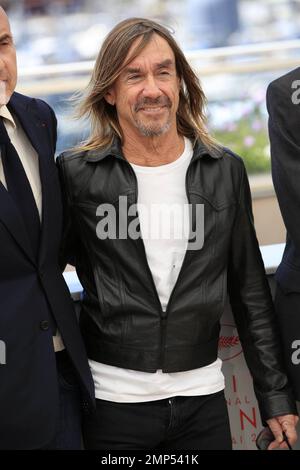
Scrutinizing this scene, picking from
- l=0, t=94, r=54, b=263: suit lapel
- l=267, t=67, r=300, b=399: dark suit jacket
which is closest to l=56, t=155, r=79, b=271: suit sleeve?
l=0, t=94, r=54, b=263: suit lapel

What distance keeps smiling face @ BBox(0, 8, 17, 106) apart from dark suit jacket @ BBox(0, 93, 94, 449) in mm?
91

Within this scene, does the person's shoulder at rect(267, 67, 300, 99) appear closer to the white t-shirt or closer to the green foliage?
the white t-shirt

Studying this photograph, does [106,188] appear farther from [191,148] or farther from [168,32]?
[168,32]

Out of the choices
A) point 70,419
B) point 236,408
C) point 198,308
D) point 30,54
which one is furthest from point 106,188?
point 30,54

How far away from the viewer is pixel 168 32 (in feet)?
7.34

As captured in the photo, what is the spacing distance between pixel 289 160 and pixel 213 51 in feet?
13.7

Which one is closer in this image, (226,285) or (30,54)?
(226,285)

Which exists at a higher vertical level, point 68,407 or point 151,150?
point 151,150

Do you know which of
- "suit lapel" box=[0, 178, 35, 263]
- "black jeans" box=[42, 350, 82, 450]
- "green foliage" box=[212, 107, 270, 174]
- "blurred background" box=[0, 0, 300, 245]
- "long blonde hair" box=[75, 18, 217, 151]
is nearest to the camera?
"suit lapel" box=[0, 178, 35, 263]

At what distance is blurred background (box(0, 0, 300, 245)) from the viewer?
18.9 feet

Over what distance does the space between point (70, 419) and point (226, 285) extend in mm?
528

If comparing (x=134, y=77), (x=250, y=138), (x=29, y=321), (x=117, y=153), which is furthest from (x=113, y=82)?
(x=250, y=138)

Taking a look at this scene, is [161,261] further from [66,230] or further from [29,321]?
[29,321]

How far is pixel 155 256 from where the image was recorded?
215cm
